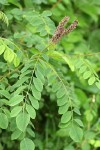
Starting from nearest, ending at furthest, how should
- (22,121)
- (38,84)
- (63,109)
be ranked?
(22,121) < (38,84) < (63,109)

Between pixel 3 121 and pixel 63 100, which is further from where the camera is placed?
pixel 63 100

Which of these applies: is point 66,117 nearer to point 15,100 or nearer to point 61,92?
point 61,92

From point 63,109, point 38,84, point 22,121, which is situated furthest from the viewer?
point 63,109

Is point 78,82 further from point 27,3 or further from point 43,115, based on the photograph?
point 27,3

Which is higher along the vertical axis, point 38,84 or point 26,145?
point 38,84

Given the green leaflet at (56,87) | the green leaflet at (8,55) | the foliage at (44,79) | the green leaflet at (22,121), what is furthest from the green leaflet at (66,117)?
the green leaflet at (8,55)

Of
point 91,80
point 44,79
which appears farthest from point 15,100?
point 91,80

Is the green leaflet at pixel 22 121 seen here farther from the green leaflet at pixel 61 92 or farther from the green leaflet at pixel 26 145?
the green leaflet at pixel 61 92

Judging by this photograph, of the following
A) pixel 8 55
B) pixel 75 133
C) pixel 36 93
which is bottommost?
pixel 75 133

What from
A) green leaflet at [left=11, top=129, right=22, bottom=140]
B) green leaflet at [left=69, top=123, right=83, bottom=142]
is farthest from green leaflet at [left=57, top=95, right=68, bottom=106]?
green leaflet at [left=11, top=129, right=22, bottom=140]
